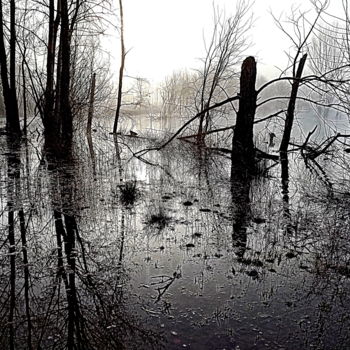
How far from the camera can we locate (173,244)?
13.5 ft

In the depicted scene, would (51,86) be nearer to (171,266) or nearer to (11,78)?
(11,78)

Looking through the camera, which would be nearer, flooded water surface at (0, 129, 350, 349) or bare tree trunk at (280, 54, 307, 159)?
flooded water surface at (0, 129, 350, 349)

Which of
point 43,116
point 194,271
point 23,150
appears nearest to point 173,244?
point 194,271

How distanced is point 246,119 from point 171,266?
670 centimetres

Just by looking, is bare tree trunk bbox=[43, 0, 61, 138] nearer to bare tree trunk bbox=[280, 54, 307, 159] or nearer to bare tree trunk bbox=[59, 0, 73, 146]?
bare tree trunk bbox=[59, 0, 73, 146]

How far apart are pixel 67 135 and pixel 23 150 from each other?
269 centimetres

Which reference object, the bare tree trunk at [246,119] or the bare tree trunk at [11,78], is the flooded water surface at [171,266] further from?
the bare tree trunk at [11,78]

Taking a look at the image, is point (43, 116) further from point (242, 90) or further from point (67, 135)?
point (242, 90)

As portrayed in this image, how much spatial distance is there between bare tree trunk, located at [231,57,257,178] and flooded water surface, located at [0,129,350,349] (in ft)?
8.74

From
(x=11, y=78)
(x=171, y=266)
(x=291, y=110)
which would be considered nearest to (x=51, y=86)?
(x=11, y=78)

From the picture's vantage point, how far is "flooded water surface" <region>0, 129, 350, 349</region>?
8.36 feet

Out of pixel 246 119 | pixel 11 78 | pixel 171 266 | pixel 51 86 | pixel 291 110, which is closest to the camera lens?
pixel 171 266

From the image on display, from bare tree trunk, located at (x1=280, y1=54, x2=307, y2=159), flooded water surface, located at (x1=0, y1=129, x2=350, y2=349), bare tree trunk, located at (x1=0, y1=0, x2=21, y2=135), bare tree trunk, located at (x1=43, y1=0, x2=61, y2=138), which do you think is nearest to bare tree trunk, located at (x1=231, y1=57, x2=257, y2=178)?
bare tree trunk, located at (x1=280, y1=54, x2=307, y2=159)

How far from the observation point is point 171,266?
360 cm
